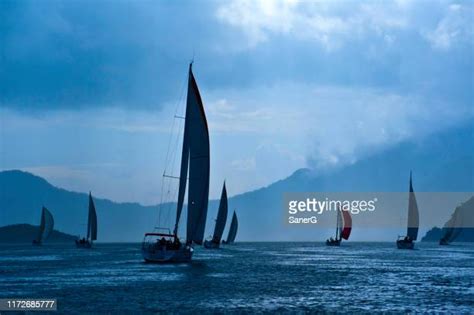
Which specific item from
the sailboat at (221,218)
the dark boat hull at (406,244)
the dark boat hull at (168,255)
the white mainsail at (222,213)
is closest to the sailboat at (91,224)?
the sailboat at (221,218)

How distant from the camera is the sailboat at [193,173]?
224 ft

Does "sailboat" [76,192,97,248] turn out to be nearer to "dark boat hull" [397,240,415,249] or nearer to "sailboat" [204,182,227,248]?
"sailboat" [204,182,227,248]

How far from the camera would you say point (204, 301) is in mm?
43406

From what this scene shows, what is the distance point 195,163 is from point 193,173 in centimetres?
101

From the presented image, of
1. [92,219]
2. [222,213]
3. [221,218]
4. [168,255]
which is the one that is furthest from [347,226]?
[168,255]

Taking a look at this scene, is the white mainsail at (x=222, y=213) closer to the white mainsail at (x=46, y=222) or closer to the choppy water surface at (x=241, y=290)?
the choppy water surface at (x=241, y=290)

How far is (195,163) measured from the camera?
68375mm

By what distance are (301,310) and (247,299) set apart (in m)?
6.18

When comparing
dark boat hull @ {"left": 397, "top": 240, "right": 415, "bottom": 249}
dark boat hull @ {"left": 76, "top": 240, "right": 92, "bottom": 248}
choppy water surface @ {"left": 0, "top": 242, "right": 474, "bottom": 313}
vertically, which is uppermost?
dark boat hull @ {"left": 397, "top": 240, "right": 415, "bottom": 249}

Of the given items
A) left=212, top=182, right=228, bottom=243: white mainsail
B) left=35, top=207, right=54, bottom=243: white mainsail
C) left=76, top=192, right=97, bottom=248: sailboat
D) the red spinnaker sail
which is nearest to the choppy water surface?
left=212, top=182, right=228, bottom=243: white mainsail

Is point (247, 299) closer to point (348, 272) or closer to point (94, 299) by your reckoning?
point (94, 299)

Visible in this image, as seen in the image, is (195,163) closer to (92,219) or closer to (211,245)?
(211,245)

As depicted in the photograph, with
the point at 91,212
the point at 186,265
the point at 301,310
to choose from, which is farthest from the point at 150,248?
the point at 91,212

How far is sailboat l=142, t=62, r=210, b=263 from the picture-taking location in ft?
224
